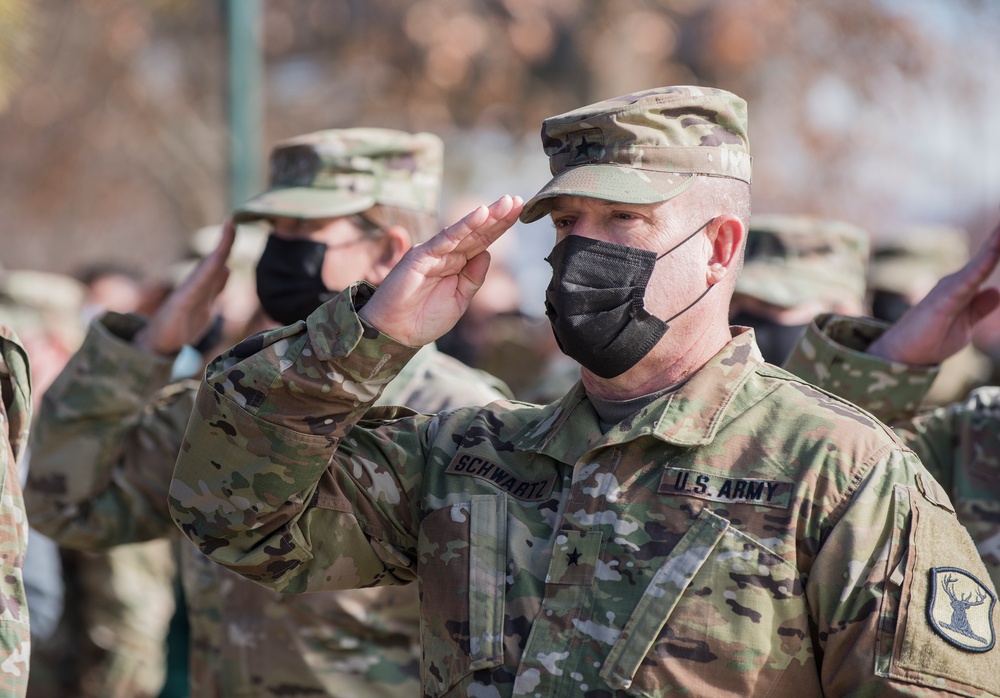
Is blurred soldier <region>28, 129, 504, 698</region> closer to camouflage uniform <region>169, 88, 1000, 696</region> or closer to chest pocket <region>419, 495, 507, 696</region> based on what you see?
camouflage uniform <region>169, 88, 1000, 696</region>

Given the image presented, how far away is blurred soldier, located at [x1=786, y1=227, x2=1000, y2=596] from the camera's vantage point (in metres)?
3.32

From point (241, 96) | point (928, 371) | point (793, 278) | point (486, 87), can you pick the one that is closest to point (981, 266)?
point (928, 371)

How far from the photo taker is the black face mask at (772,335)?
4254 millimetres

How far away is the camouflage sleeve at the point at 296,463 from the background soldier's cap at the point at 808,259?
7.21ft

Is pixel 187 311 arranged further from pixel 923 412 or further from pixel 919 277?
pixel 919 277

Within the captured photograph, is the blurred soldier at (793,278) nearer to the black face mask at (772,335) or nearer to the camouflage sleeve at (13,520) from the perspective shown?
the black face mask at (772,335)

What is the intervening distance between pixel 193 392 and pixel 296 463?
1.79m

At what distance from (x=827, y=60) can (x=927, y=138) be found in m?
1.60

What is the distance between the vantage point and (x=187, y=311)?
387 centimetres

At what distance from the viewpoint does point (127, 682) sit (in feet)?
20.8

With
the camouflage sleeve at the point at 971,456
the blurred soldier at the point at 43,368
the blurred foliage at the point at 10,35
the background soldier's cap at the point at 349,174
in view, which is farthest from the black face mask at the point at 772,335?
the blurred foliage at the point at 10,35

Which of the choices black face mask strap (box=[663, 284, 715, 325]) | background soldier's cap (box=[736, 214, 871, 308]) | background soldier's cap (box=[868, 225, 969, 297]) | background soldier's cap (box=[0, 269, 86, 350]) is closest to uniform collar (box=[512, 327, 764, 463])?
black face mask strap (box=[663, 284, 715, 325])

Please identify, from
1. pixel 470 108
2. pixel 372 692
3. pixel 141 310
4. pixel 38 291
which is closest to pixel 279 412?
pixel 372 692

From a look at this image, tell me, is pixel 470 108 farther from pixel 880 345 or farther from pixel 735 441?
pixel 735 441
